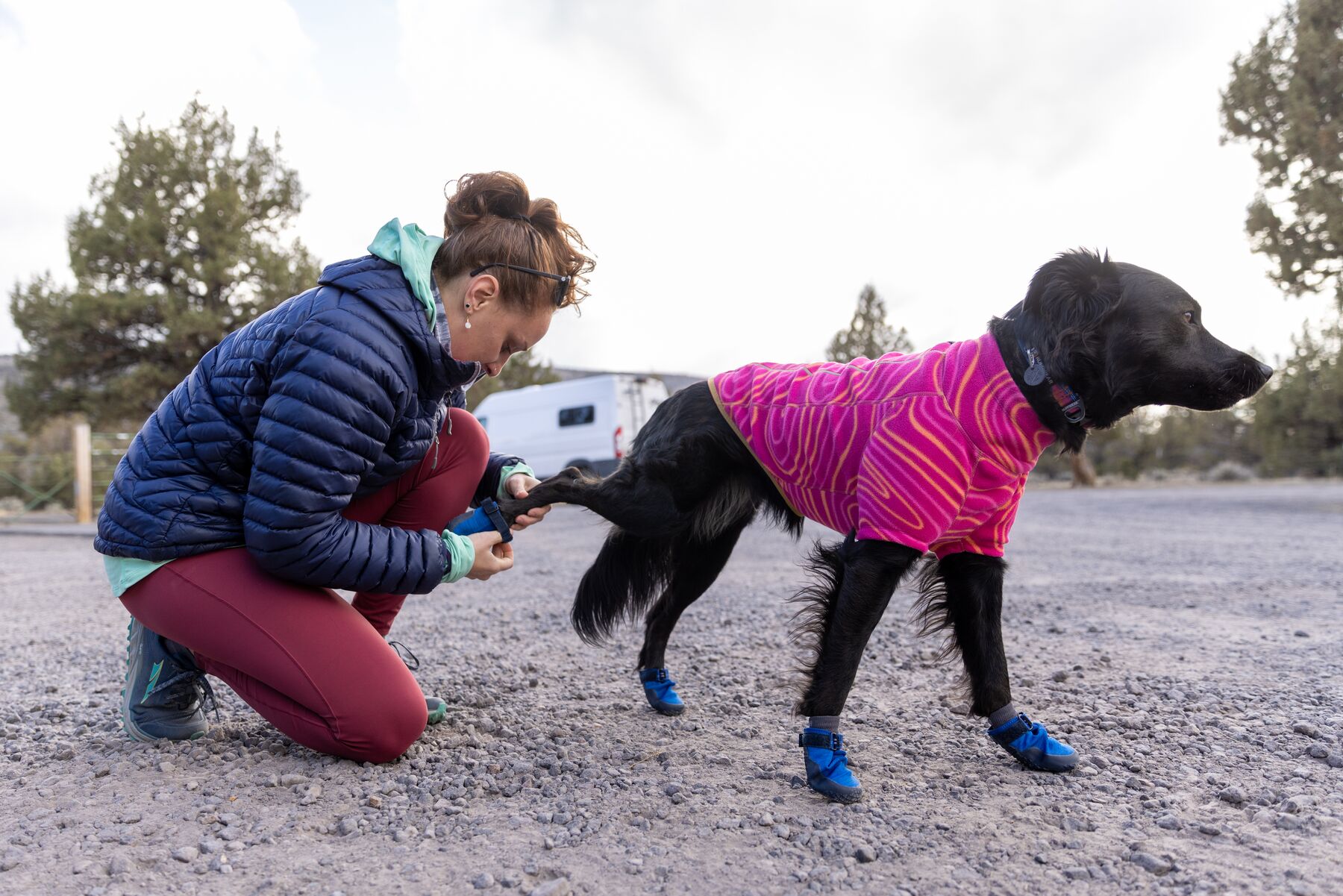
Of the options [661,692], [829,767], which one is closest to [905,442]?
[829,767]

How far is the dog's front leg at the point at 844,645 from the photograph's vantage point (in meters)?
2.04

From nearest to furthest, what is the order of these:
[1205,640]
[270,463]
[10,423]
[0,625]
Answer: [270,463], [1205,640], [0,625], [10,423]

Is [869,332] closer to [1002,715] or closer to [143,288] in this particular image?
[143,288]

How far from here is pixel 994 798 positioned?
199 centimetres

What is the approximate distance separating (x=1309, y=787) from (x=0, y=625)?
5.98 meters

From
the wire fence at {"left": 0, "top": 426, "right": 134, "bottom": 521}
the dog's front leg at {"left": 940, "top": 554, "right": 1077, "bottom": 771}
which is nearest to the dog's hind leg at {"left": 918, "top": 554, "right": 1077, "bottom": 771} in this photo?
the dog's front leg at {"left": 940, "top": 554, "right": 1077, "bottom": 771}

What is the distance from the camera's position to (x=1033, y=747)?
7.15 ft

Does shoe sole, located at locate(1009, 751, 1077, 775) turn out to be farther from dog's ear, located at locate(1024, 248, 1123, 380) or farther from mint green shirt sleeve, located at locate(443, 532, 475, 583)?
mint green shirt sleeve, located at locate(443, 532, 475, 583)

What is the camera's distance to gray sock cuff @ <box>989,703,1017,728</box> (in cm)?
225

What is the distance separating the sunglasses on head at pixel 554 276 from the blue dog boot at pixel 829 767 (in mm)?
1321

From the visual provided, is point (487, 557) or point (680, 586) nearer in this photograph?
point (487, 557)

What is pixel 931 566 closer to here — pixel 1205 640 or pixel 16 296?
pixel 1205 640

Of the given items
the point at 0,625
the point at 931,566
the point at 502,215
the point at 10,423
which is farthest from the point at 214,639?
the point at 10,423

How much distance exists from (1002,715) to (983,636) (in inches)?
8.5
